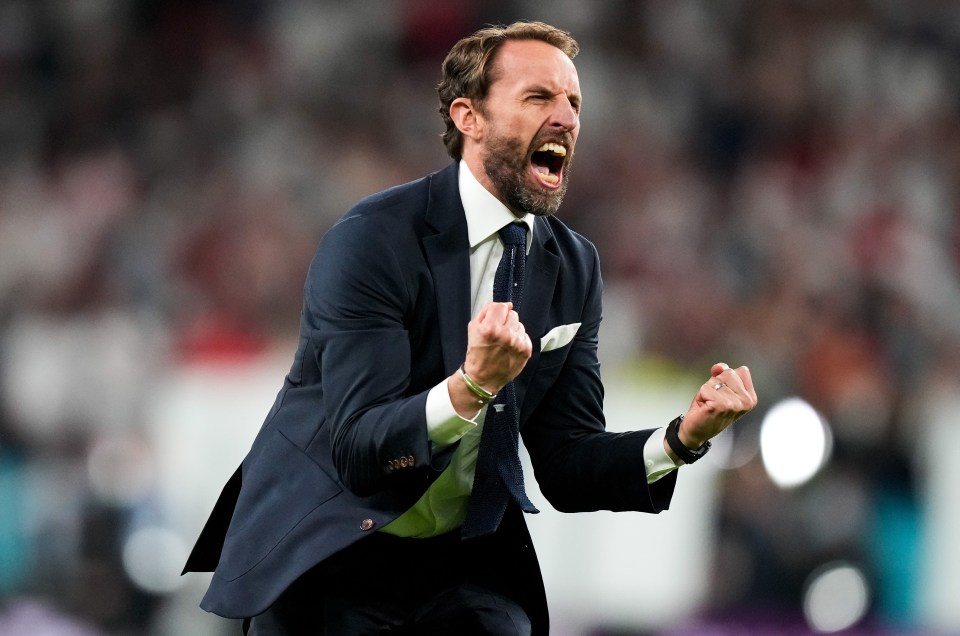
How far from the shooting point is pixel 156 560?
6.57 meters

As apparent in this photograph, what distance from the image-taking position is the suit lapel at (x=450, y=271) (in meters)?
3.24

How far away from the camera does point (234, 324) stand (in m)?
7.48

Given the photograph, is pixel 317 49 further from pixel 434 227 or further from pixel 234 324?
pixel 434 227

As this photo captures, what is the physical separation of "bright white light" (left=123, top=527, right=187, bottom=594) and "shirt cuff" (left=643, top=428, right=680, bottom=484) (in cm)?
354

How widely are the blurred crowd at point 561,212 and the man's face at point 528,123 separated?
3150 millimetres

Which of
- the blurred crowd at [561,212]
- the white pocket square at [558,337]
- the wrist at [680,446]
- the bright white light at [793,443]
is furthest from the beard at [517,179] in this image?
the bright white light at [793,443]

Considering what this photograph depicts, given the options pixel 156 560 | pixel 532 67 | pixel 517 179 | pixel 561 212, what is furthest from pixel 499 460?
pixel 561 212

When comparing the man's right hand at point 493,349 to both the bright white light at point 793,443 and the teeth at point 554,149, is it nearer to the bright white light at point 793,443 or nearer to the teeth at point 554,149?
the teeth at point 554,149

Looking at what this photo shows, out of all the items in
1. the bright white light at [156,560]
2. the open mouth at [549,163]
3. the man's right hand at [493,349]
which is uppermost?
the open mouth at [549,163]

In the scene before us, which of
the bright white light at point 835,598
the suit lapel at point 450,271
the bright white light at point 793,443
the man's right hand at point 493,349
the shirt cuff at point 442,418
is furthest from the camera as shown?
the bright white light at point 793,443

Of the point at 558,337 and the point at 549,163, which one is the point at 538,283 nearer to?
the point at 558,337

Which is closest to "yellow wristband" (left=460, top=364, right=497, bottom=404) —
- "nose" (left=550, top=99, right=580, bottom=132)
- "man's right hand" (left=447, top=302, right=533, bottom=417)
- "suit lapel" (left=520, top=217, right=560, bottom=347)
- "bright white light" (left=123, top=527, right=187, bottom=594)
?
"man's right hand" (left=447, top=302, right=533, bottom=417)

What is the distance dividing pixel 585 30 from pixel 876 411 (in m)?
3.46

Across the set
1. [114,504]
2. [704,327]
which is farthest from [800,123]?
[114,504]
